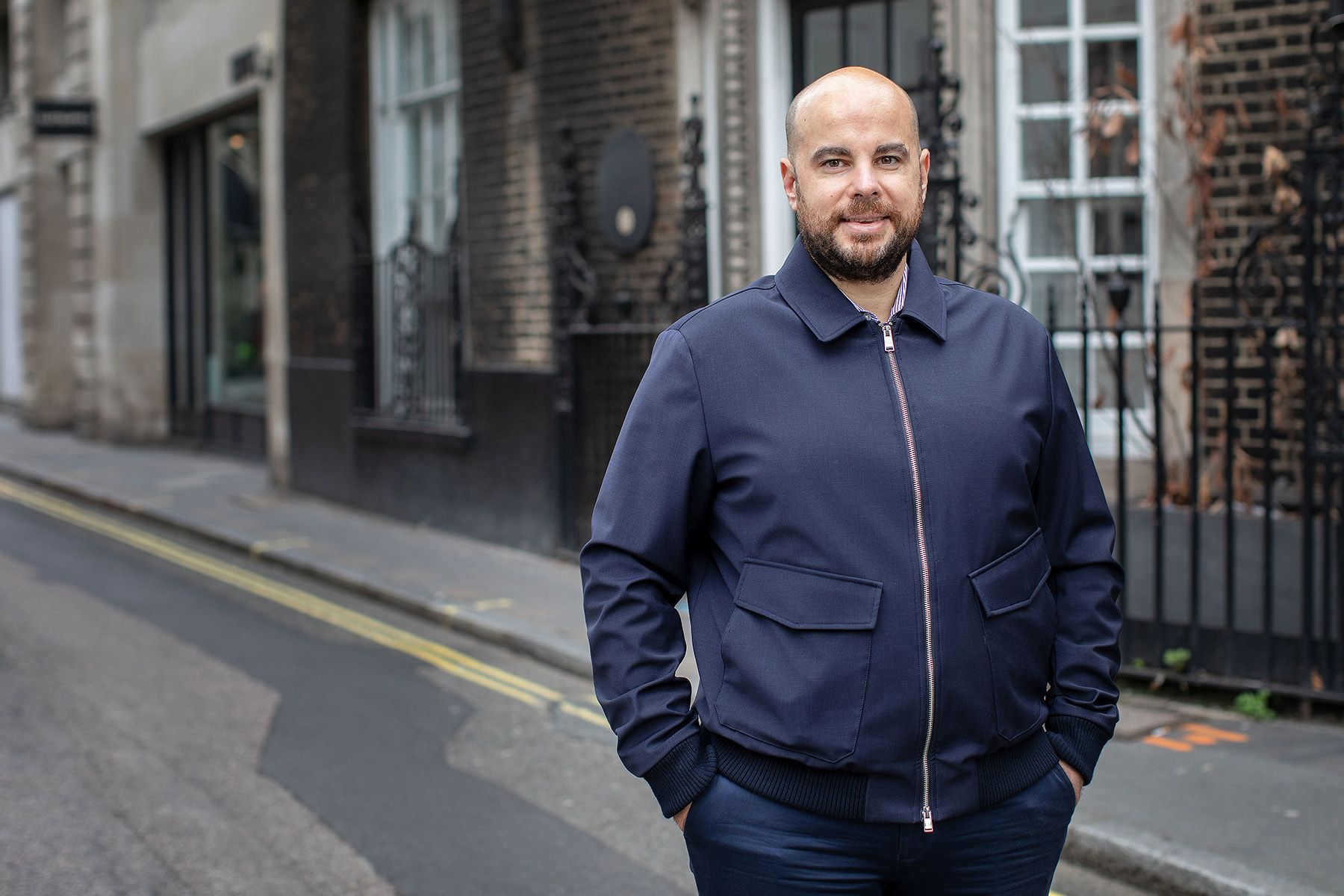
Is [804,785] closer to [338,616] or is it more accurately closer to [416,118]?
[338,616]

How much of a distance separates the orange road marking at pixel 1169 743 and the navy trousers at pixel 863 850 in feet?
11.7

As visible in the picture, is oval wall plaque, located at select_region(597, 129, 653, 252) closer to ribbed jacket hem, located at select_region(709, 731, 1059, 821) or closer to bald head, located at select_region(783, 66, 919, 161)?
bald head, located at select_region(783, 66, 919, 161)

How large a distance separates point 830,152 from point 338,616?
23.4ft

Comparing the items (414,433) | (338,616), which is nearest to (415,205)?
(414,433)

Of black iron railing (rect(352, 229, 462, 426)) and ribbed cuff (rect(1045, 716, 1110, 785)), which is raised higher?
black iron railing (rect(352, 229, 462, 426))

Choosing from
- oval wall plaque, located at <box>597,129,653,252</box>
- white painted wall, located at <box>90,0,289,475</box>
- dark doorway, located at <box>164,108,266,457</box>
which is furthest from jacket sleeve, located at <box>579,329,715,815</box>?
white painted wall, located at <box>90,0,289,475</box>

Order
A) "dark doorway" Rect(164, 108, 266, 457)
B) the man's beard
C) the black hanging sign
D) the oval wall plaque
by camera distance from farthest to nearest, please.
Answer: the black hanging sign < "dark doorway" Rect(164, 108, 266, 457) < the oval wall plaque < the man's beard

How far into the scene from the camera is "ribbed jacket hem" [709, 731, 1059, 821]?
2.08 m

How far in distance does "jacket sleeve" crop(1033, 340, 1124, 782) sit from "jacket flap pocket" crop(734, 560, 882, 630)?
42cm

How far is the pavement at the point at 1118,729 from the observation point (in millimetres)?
4320

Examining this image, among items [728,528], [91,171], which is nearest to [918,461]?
[728,528]

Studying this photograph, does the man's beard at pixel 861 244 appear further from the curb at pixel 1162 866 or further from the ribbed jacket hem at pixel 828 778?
the curb at pixel 1162 866

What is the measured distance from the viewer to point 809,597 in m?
2.07

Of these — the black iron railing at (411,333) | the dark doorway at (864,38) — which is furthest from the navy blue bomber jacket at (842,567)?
the black iron railing at (411,333)
